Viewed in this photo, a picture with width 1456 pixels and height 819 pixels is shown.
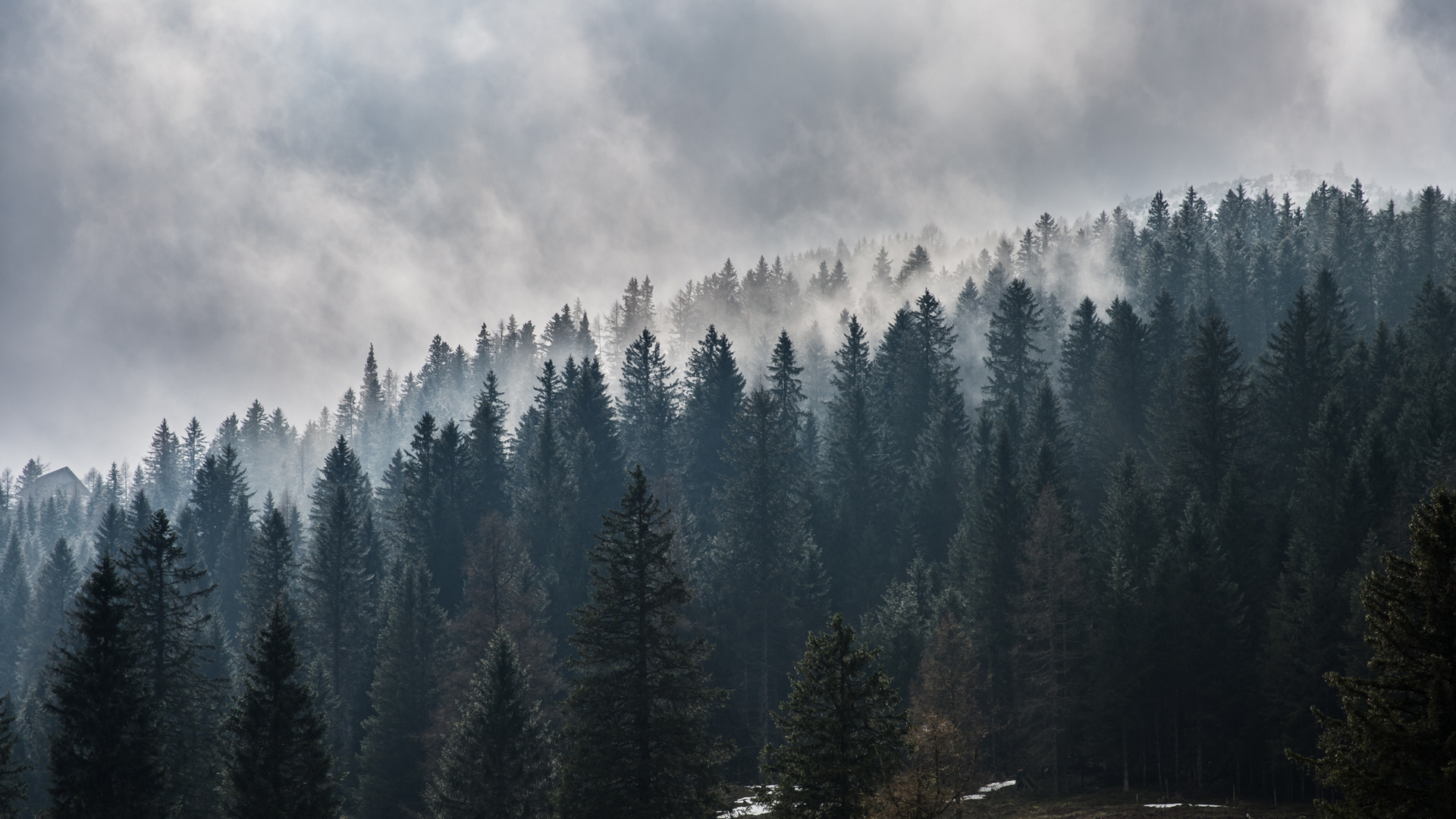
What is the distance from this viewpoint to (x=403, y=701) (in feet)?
170

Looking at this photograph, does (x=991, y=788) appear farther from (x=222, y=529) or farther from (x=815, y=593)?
(x=222, y=529)

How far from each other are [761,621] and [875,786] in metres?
34.0

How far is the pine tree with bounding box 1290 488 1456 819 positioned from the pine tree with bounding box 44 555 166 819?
110 ft

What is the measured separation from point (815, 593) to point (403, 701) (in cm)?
2631

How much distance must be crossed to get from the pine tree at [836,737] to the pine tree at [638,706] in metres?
3.92

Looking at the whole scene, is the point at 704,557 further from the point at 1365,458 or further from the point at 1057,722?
the point at 1365,458

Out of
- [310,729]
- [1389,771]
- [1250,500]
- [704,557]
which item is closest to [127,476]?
[704,557]

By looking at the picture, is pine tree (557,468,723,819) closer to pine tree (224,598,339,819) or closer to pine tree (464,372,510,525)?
pine tree (224,598,339,819)

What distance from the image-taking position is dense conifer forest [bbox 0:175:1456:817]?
1245 inches

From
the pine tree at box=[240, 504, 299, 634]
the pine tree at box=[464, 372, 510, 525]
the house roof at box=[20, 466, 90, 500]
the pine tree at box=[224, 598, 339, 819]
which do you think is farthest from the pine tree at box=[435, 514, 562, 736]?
the house roof at box=[20, 466, 90, 500]

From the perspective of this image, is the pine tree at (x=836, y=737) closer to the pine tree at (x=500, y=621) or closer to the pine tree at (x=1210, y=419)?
the pine tree at (x=500, y=621)

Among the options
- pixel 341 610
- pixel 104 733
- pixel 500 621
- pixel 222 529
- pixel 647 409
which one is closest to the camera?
pixel 104 733

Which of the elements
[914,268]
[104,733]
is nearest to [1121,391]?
[104,733]

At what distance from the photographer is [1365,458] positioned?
153ft
